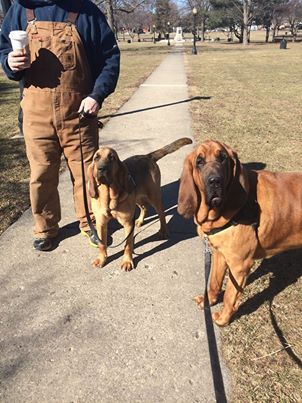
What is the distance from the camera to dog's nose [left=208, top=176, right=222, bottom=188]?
2416mm

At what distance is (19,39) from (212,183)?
191 centimetres

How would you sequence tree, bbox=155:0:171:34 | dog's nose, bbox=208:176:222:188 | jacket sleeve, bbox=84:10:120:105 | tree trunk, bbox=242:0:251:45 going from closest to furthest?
dog's nose, bbox=208:176:222:188
jacket sleeve, bbox=84:10:120:105
tree trunk, bbox=242:0:251:45
tree, bbox=155:0:171:34

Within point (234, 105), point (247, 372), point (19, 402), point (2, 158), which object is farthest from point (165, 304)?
point (234, 105)

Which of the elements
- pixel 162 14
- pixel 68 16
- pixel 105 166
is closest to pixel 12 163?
pixel 68 16

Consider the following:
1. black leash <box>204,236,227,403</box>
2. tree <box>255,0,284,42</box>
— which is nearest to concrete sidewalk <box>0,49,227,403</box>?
black leash <box>204,236,227,403</box>

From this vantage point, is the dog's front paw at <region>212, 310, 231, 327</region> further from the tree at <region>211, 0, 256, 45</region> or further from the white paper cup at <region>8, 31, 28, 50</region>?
the tree at <region>211, 0, 256, 45</region>

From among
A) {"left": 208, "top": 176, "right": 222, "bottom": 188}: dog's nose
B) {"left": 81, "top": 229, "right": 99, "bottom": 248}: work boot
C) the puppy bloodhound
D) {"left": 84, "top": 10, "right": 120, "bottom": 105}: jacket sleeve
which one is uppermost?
{"left": 84, "top": 10, "right": 120, "bottom": 105}: jacket sleeve

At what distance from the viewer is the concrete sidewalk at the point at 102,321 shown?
2.56 metres

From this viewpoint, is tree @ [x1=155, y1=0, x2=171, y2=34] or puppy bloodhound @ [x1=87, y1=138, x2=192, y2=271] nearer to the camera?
puppy bloodhound @ [x1=87, y1=138, x2=192, y2=271]

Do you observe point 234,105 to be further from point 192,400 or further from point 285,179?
point 192,400

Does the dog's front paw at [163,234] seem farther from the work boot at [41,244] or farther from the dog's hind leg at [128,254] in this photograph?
the work boot at [41,244]

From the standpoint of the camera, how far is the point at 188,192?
264 centimetres

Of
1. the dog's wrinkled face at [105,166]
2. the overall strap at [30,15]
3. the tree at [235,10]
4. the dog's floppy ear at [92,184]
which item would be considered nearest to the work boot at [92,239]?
the dog's floppy ear at [92,184]

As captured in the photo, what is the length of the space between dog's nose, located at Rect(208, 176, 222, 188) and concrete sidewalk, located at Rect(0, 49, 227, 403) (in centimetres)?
124
